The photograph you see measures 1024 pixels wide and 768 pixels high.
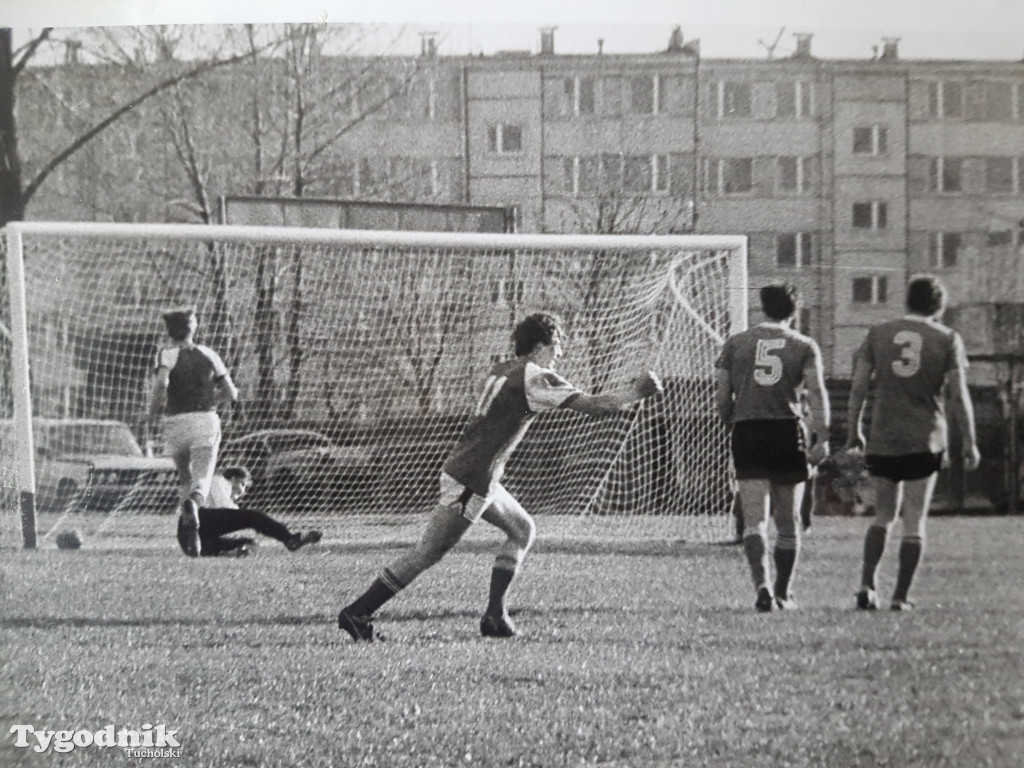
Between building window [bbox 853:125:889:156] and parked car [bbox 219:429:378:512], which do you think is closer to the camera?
building window [bbox 853:125:889:156]

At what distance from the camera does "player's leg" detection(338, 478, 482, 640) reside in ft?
8.77

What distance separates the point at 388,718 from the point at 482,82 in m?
1.58

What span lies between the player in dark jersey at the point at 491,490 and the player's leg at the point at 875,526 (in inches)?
25.1

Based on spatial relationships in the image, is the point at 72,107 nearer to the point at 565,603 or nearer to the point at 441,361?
the point at 441,361

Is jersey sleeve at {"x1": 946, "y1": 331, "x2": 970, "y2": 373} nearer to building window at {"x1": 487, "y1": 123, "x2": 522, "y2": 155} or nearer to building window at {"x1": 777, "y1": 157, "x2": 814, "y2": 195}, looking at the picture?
building window at {"x1": 777, "y1": 157, "x2": 814, "y2": 195}

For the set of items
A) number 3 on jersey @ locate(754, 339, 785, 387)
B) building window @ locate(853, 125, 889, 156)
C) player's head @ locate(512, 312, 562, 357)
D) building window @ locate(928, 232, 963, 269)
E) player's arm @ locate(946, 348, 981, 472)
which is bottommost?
player's arm @ locate(946, 348, 981, 472)

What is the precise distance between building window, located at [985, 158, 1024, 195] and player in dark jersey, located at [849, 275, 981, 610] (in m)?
0.26

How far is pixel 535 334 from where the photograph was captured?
2.69 metres

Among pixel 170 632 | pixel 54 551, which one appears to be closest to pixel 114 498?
pixel 54 551

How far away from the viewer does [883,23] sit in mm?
2629

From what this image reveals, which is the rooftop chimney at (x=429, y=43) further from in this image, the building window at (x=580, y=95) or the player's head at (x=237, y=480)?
the player's head at (x=237, y=480)

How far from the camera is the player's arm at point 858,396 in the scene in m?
2.59

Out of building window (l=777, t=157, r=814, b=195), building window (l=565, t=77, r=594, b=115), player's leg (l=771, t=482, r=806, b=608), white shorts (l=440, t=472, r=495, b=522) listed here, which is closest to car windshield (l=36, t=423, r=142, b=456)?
white shorts (l=440, t=472, r=495, b=522)

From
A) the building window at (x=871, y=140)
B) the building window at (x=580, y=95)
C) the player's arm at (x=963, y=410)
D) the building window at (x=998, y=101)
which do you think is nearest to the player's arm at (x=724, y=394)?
the player's arm at (x=963, y=410)
